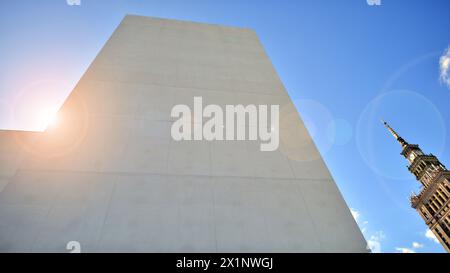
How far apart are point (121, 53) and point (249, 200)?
261 inches

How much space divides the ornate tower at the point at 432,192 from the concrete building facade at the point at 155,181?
85030 mm

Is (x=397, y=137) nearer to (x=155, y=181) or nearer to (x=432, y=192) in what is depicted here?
(x=432, y=192)

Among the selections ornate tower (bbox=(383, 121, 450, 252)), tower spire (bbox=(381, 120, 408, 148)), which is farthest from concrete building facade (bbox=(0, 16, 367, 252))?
tower spire (bbox=(381, 120, 408, 148))

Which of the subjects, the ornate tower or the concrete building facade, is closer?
the concrete building facade

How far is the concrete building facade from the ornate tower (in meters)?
85.0

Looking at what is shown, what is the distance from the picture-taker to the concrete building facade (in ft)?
14.5

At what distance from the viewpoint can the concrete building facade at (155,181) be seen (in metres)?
4.41

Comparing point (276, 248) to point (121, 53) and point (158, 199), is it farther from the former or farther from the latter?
point (121, 53)

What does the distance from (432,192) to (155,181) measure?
309 feet

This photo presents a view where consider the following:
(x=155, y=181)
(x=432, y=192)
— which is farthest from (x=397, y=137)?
(x=155, y=181)

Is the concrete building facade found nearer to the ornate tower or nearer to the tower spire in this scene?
the ornate tower

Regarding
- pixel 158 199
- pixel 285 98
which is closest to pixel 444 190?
pixel 285 98

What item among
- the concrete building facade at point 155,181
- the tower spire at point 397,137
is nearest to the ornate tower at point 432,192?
the tower spire at point 397,137

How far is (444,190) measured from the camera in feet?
218
